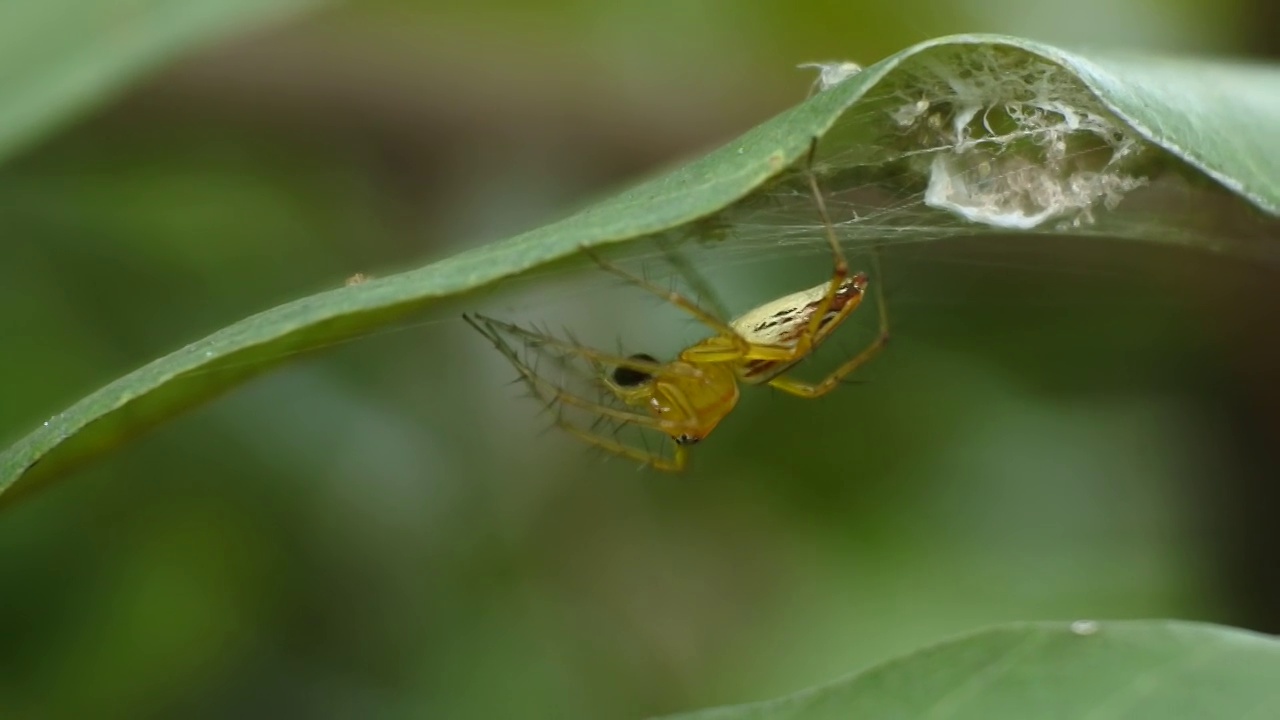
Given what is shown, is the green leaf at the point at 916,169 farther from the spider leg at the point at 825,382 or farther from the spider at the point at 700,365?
the spider leg at the point at 825,382

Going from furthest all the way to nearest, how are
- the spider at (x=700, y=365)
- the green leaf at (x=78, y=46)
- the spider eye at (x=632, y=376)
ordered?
the spider eye at (x=632, y=376), the spider at (x=700, y=365), the green leaf at (x=78, y=46)

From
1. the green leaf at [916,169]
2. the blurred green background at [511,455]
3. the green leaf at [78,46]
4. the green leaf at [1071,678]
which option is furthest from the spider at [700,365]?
the green leaf at [1071,678]

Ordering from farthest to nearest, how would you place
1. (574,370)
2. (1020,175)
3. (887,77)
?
(574,370) → (1020,175) → (887,77)

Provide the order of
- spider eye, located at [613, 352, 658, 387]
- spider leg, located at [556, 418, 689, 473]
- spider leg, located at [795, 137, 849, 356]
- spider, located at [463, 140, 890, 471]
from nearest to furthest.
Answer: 1. spider leg, located at [795, 137, 849, 356]
2. spider, located at [463, 140, 890, 471]
3. spider eye, located at [613, 352, 658, 387]
4. spider leg, located at [556, 418, 689, 473]

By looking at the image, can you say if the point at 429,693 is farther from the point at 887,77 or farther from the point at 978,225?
the point at 887,77

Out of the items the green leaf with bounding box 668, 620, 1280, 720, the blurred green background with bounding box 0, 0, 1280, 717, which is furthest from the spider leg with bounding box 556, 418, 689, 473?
the green leaf with bounding box 668, 620, 1280, 720

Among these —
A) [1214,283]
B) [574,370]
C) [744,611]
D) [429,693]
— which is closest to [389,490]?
[429,693]

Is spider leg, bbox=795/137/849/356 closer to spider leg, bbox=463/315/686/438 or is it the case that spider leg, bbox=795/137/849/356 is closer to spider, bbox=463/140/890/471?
spider, bbox=463/140/890/471
